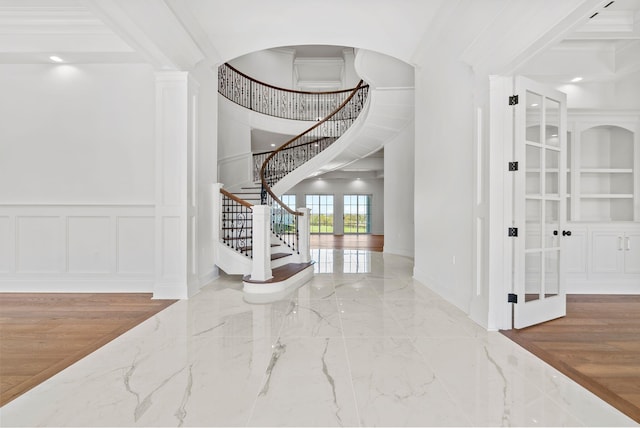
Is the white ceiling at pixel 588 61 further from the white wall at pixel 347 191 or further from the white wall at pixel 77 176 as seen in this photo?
the white wall at pixel 347 191

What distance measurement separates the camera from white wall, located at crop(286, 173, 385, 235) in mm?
16875

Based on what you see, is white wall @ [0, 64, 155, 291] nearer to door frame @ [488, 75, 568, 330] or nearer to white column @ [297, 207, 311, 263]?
white column @ [297, 207, 311, 263]

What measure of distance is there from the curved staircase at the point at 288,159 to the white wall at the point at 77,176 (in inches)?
45.9

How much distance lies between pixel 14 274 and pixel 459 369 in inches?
220

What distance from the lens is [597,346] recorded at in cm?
255

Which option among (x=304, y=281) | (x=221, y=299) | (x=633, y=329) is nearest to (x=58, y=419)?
(x=221, y=299)

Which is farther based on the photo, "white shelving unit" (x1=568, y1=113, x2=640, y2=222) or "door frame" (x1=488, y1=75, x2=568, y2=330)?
"white shelving unit" (x1=568, y1=113, x2=640, y2=222)

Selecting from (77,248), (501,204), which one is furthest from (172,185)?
(501,204)

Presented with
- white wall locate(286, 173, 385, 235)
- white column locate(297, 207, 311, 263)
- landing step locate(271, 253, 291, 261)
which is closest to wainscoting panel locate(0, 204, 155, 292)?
landing step locate(271, 253, 291, 261)

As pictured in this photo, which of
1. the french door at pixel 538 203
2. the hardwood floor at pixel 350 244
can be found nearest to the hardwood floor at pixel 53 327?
the french door at pixel 538 203

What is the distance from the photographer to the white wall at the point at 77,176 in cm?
426

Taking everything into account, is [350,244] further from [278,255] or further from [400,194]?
[278,255]

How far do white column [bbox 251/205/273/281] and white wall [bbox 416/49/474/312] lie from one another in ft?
7.75

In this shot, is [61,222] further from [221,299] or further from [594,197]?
[594,197]
